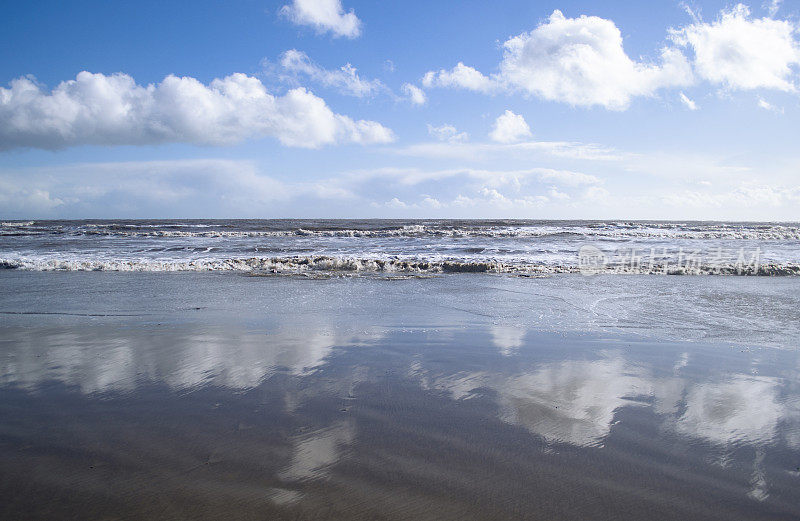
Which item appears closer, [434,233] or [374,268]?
[374,268]

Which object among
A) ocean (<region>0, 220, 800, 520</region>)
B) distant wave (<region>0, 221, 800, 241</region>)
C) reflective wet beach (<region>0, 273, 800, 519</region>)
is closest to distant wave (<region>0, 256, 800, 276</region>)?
ocean (<region>0, 220, 800, 520</region>)

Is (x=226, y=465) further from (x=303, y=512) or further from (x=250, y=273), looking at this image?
(x=250, y=273)

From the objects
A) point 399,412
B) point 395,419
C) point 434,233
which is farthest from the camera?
point 434,233

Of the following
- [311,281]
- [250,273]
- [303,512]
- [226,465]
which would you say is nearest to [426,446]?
[303,512]

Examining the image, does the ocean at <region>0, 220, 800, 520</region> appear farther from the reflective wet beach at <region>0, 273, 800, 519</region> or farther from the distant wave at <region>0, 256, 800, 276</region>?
the distant wave at <region>0, 256, 800, 276</region>

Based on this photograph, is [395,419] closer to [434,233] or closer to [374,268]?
[374,268]

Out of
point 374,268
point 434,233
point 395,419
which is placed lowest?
point 395,419

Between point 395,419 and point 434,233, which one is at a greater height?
point 434,233

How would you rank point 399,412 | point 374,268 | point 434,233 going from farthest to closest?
point 434,233, point 374,268, point 399,412

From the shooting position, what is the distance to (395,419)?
3344 mm

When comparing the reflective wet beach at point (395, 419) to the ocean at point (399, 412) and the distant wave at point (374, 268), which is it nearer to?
the ocean at point (399, 412)

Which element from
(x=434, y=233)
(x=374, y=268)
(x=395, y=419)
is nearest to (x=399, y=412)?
(x=395, y=419)

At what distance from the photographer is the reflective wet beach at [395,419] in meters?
2.39

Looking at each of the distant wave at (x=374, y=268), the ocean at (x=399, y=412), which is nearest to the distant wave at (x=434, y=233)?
the distant wave at (x=374, y=268)
